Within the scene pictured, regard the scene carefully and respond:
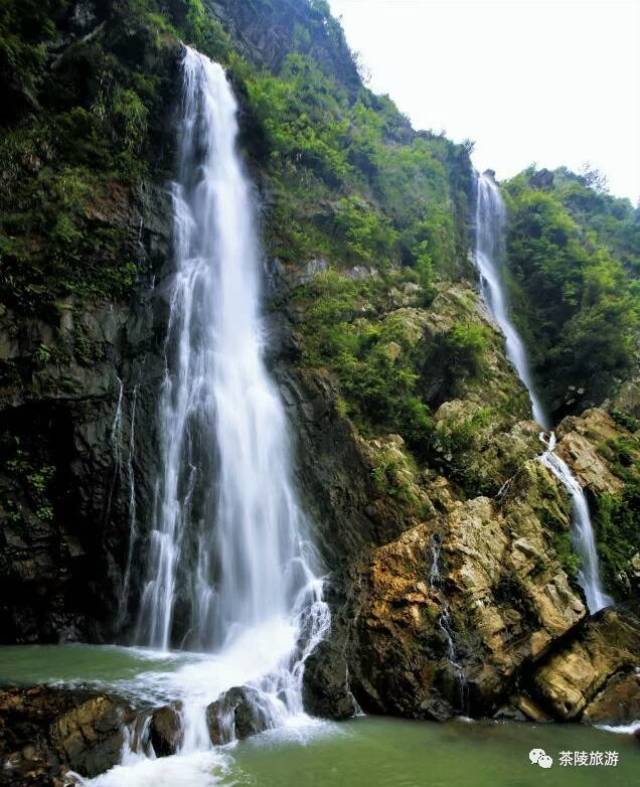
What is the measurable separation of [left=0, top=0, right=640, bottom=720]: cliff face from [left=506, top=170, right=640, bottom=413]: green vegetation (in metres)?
2.23

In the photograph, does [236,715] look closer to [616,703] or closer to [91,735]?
[91,735]

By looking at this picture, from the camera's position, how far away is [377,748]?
7.21 metres

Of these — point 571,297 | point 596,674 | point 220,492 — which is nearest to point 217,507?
point 220,492

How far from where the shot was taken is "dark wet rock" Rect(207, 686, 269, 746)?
7109mm

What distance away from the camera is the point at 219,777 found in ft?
20.2

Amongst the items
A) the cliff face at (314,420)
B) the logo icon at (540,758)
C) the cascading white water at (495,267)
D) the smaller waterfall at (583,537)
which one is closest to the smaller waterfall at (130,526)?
the cliff face at (314,420)

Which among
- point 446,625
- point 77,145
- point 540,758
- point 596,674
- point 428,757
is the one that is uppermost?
point 77,145

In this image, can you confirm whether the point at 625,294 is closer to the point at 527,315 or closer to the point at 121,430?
the point at 527,315

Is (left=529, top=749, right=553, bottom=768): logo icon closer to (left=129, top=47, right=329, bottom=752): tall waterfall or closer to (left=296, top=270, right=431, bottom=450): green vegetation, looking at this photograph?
(left=129, top=47, right=329, bottom=752): tall waterfall

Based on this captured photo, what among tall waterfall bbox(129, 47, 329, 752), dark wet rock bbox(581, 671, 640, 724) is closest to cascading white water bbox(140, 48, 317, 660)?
tall waterfall bbox(129, 47, 329, 752)

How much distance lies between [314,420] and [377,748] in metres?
7.30

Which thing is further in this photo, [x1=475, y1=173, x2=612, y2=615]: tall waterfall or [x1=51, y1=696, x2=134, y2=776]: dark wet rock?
[x1=475, y1=173, x2=612, y2=615]: tall waterfall

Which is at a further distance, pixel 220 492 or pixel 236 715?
pixel 220 492

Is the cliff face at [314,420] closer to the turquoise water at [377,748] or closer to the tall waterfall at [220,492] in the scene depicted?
the tall waterfall at [220,492]
